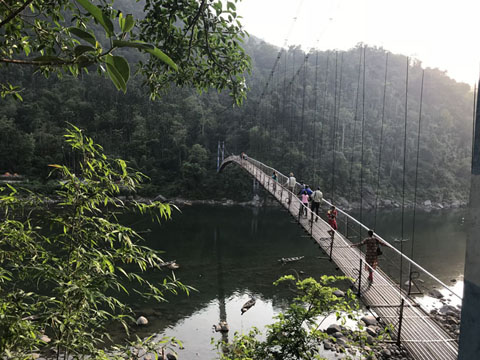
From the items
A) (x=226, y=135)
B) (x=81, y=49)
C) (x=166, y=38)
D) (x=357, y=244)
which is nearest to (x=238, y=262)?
(x=357, y=244)

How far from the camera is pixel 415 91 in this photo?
1387 inches

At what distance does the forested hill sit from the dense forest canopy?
80 millimetres

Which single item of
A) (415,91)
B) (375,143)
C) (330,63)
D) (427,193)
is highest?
(330,63)

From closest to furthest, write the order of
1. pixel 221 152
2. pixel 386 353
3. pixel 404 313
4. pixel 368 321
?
pixel 404 313, pixel 386 353, pixel 368 321, pixel 221 152

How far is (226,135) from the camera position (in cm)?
2541

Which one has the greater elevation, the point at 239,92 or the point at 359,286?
the point at 239,92

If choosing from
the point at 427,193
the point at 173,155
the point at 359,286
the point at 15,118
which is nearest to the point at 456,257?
the point at 359,286

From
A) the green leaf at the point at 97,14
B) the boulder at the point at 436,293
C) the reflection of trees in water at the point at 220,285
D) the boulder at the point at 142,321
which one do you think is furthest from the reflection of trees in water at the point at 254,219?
the green leaf at the point at 97,14

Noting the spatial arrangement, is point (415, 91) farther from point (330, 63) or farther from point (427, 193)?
point (427, 193)

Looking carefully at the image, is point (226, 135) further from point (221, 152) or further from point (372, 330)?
point (372, 330)

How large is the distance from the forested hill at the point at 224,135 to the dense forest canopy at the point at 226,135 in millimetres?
80

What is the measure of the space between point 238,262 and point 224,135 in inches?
662

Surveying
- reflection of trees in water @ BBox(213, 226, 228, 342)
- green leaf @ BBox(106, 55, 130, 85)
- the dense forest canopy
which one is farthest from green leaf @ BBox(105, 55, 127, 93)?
the dense forest canopy

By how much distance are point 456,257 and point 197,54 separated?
1314 cm
